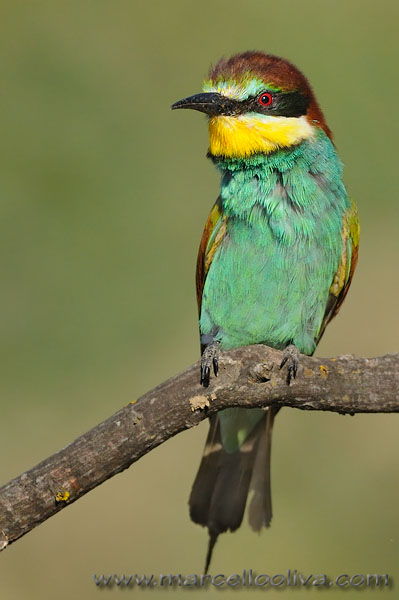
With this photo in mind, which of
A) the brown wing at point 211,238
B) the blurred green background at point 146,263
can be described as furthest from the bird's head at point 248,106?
the blurred green background at point 146,263

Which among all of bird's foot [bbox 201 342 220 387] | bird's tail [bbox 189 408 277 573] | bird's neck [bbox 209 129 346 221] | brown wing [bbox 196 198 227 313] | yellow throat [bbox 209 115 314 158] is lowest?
bird's tail [bbox 189 408 277 573]

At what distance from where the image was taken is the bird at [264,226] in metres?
2.65

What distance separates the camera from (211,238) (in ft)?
9.25

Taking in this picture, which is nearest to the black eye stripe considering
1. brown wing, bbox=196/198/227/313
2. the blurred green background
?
brown wing, bbox=196/198/227/313

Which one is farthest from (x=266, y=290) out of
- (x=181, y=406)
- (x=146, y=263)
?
(x=146, y=263)

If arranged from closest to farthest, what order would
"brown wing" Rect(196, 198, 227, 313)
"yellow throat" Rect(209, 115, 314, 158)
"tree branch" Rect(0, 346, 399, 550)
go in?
"tree branch" Rect(0, 346, 399, 550) → "yellow throat" Rect(209, 115, 314, 158) → "brown wing" Rect(196, 198, 227, 313)

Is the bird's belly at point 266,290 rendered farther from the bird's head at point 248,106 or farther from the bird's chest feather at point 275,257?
the bird's head at point 248,106

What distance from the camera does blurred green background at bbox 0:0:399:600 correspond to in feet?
11.6

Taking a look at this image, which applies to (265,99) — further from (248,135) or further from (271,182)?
(271,182)

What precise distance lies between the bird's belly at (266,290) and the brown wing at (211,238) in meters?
0.04

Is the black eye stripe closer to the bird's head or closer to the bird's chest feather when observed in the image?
the bird's head

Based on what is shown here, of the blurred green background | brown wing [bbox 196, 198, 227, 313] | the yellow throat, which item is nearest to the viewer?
the yellow throat

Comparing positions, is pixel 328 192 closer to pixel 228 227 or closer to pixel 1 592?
pixel 228 227

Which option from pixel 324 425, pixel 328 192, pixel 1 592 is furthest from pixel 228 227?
pixel 1 592
